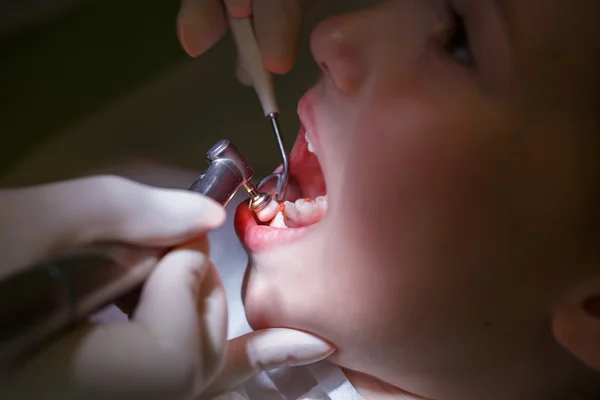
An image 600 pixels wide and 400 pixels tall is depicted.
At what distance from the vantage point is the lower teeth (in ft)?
2.31

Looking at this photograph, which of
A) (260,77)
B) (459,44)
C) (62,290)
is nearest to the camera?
(62,290)

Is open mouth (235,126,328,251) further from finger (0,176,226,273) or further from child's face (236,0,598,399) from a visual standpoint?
finger (0,176,226,273)

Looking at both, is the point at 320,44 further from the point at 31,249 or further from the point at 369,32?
the point at 31,249

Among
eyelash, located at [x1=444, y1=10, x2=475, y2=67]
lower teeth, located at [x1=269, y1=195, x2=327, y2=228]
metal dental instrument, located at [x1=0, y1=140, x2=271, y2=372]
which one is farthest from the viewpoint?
lower teeth, located at [x1=269, y1=195, x2=327, y2=228]

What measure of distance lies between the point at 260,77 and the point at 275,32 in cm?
6

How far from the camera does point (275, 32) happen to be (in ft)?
2.32

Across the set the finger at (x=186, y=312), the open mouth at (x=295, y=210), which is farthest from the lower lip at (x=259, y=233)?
the finger at (x=186, y=312)

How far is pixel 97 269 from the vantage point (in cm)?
51

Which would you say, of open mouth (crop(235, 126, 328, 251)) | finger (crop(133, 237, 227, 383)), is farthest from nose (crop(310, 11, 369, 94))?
finger (crop(133, 237, 227, 383))

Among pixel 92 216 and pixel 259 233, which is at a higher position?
pixel 92 216

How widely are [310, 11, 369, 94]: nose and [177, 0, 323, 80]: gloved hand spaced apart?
8cm

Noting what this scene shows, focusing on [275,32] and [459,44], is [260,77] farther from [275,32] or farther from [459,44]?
[459,44]

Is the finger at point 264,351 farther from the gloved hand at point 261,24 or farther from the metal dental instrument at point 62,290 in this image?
the gloved hand at point 261,24

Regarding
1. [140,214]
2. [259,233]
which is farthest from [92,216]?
[259,233]
